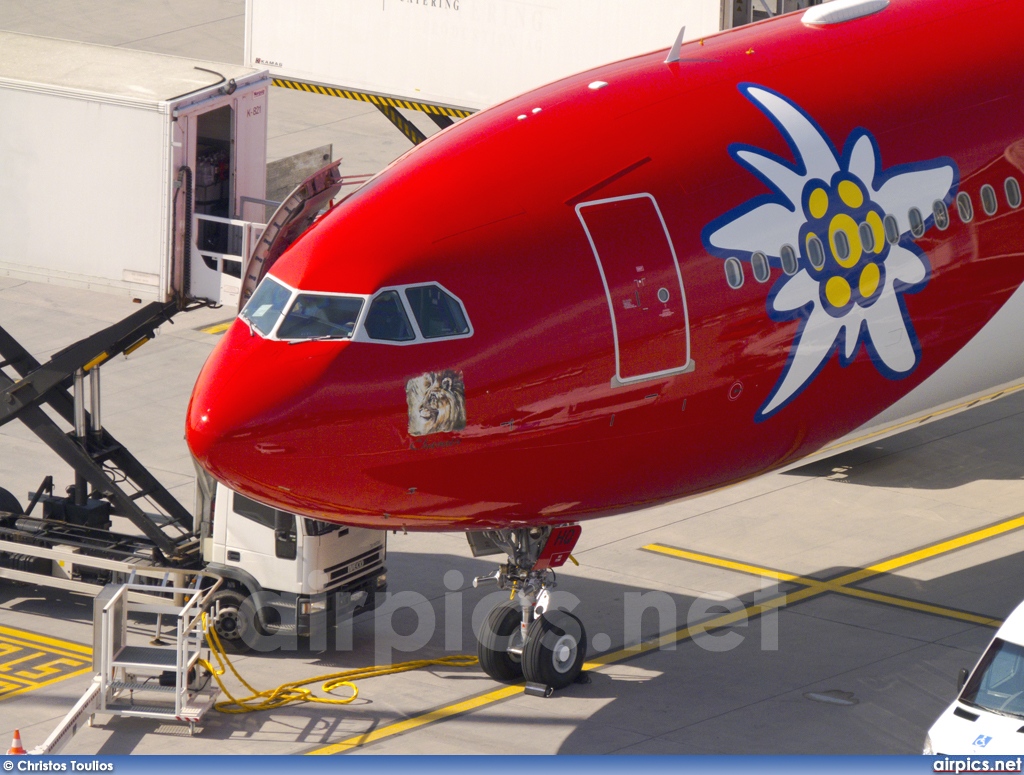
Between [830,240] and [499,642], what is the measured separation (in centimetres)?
615

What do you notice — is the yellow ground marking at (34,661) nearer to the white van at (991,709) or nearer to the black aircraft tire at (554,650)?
the black aircraft tire at (554,650)

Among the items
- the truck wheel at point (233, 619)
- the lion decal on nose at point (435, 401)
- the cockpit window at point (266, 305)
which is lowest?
the truck wheel at point (233, 619)

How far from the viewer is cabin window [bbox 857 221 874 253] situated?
62.6ft

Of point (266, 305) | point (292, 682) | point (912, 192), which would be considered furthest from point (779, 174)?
point (292, 682)

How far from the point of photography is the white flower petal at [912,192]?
1930 cm

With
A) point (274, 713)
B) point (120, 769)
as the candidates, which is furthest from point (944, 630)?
point (120, 769)

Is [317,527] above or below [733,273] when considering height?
below

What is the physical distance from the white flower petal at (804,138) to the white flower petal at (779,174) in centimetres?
19

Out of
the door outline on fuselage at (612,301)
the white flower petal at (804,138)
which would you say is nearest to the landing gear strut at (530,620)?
the door outline on fuselage at (612,301)

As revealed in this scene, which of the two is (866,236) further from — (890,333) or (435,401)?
(435,401)

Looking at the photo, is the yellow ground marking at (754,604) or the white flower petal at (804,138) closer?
the white flower petal at (804,138)

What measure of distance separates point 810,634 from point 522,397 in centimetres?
703

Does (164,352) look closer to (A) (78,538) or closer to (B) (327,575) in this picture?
(A) (78,538)

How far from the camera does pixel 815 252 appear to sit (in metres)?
18.8
